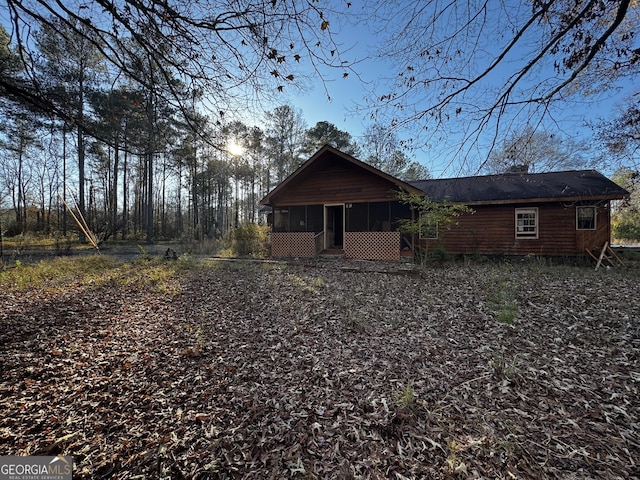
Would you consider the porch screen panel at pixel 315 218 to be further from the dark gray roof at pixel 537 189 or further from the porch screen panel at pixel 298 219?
the dark gray roof at pixel 537 189

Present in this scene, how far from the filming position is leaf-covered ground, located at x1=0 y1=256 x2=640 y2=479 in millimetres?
1994

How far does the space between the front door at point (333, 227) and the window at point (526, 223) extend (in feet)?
25.2

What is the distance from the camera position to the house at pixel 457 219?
10633 mm

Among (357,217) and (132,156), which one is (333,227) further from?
(132,156)

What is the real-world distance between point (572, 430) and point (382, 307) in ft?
10.6

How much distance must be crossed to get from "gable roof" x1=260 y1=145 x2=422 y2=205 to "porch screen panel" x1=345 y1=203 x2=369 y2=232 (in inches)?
67.4

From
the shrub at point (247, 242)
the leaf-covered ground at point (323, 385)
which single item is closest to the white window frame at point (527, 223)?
the leaf-covered ground at point (323, 385)

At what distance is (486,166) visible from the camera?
342 centimetres

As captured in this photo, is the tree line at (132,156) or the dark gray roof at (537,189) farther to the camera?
the dark gray roof at (537,189)

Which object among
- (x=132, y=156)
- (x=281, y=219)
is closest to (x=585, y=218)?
(x=281, y=219)

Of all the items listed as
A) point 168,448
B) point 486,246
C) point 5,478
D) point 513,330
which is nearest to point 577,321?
point 513,330

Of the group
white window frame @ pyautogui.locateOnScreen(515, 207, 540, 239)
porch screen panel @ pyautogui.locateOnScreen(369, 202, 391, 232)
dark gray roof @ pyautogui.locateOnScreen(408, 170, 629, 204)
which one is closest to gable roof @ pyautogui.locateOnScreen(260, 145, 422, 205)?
porch screen panel @ pyautogui.locateOnScreen(369, 202, 391, 232)

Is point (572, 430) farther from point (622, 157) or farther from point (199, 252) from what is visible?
point (199, 252)

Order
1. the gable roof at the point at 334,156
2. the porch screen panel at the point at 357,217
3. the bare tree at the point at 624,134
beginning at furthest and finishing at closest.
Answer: the porch screen panel at the point at 357,217 → the gable roof at the point at 334,156 → the bare tree at the point at 624,134
